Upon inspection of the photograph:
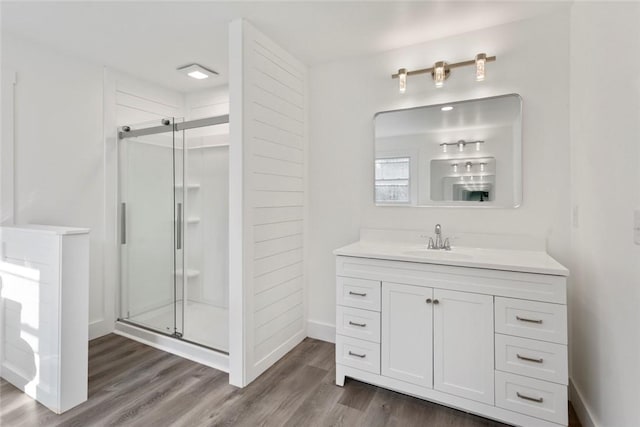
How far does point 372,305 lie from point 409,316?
0.77ft

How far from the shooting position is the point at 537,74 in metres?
2.07

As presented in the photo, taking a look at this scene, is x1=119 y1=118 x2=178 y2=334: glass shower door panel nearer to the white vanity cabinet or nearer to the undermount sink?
the white vanity cabinet

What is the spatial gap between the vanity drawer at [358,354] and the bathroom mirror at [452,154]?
1082mm

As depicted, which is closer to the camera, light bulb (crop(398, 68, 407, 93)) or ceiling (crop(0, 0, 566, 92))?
ceiling (crop(0, 0, 566, 92))

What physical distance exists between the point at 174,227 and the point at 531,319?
2.68 m

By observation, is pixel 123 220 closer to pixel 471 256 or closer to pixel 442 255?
pixel 442 255

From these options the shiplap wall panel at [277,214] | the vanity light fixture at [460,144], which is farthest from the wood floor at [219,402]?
the vanity light fixture at [460,144]

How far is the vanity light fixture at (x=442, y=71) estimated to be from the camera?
2.12m

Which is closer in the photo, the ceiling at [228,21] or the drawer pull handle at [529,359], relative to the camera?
the drawer pull handle at [529,359]

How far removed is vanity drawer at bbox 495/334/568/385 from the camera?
1.54m

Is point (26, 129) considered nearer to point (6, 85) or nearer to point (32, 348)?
point (6, 85)

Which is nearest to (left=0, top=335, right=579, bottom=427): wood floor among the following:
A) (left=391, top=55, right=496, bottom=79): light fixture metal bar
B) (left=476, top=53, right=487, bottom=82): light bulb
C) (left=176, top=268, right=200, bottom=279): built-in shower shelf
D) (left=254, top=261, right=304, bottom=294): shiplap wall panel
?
(left=254, top=261, right=304, bottom=294): shiplap wall panel

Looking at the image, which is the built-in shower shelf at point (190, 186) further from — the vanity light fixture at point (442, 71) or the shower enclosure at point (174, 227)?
the vanity light fixture at point (442, 71)

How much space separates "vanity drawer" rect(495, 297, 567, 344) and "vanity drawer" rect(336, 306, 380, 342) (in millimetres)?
687
